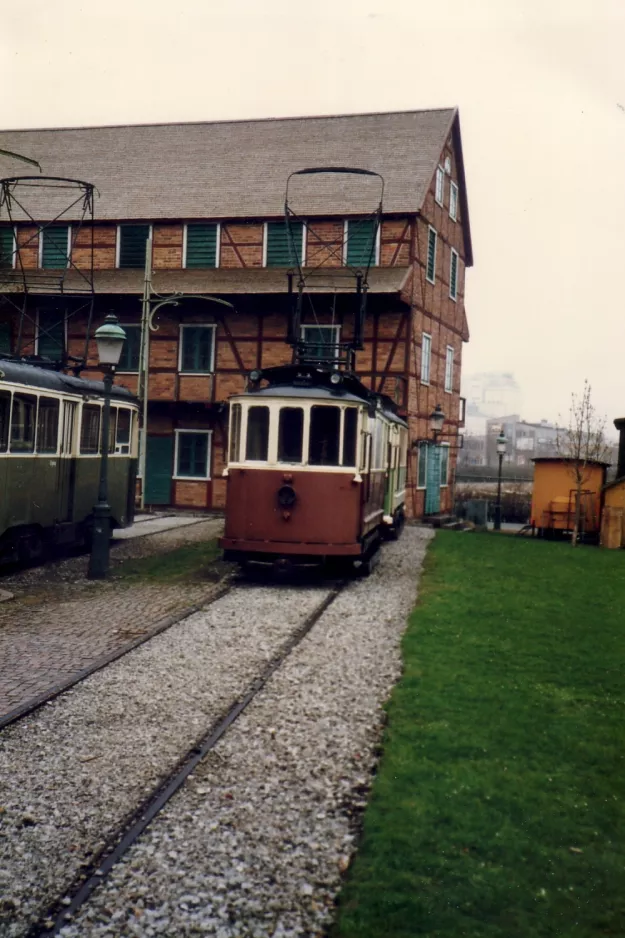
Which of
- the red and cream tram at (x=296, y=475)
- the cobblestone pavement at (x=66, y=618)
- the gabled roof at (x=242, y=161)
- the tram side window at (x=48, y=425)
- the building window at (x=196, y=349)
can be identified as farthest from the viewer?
the building window at (x=196, y=349)

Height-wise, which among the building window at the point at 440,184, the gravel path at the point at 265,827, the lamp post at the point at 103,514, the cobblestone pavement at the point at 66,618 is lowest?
the gravel path at the point at 265,827

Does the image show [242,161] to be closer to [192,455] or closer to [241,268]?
[241,268]

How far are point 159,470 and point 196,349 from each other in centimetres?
392

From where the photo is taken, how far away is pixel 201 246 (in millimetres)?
28656

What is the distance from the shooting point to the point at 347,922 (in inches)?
161

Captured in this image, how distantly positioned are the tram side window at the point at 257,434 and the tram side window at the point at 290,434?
21 centimetres

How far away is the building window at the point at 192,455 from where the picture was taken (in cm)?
2830

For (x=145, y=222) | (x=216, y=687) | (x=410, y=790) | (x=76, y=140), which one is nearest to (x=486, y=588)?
(x=216, y=687)

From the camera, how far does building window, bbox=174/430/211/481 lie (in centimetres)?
2830

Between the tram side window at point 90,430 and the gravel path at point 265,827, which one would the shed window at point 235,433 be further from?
the gravel path at point 265,827

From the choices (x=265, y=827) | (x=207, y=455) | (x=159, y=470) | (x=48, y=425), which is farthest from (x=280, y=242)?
(x=265, y=827)

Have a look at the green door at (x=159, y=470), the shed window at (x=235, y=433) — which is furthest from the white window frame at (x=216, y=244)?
the shed window at (x=235, y=433)

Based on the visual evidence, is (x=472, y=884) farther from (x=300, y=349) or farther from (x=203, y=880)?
(x=300, y=349)

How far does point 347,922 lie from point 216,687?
391 centimetres
